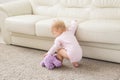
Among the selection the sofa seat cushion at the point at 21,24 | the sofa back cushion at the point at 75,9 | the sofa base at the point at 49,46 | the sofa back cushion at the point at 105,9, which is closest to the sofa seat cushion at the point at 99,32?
the sofa base at the point at 49,46

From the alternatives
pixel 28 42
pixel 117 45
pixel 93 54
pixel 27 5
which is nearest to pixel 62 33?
pixel 93 54

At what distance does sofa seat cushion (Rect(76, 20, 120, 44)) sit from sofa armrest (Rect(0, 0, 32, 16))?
4.08 feet

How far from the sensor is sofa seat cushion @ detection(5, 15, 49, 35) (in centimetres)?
264

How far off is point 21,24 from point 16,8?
1.73 ft

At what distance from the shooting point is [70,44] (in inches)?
85.6

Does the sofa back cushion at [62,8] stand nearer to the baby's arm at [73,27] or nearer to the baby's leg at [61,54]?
the baby's arm at [73,27]

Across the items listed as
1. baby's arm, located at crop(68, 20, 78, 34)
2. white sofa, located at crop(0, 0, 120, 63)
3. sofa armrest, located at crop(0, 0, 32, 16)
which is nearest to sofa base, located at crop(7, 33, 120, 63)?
white sofa, located at crop(0, 0, 120, 63)

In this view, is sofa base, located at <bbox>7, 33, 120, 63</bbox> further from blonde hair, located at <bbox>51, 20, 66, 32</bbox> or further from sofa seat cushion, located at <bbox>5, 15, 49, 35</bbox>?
blonde hair, located at <bbox>51, 20, 66, 32</bbox>

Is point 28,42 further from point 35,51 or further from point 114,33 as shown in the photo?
point 114,33

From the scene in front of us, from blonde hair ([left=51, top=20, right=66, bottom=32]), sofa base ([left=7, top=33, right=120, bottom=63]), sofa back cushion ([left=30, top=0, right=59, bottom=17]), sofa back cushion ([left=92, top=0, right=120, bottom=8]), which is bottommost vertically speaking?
sofa base ([left=7, top=33, right=120, bottom=63])

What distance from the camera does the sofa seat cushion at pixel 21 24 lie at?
2645 millimetres

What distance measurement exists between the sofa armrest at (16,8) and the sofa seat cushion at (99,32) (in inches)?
48.9

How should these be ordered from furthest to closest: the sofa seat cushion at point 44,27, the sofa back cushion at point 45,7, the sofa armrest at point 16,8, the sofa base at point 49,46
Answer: the sofa back cushion at point 45,7 → the sofa armrest at point 16,8 → the sofa seat cushion at point 44,27 → the sofa base at point 49,46

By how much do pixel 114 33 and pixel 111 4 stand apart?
0.68 meters
